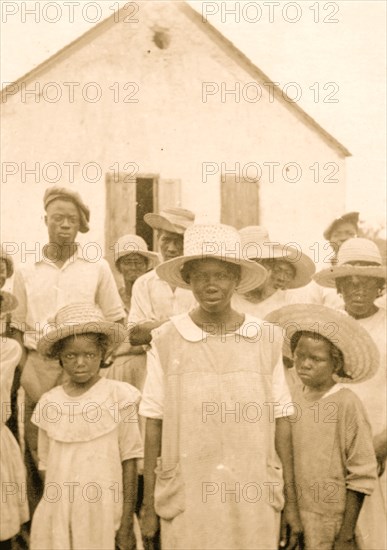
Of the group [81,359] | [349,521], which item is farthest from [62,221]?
[349,521]

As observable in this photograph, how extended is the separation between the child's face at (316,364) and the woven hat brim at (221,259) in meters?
0.43

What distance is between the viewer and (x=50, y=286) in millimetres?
4590

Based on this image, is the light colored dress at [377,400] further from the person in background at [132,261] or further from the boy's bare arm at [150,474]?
the person in background at [132,261]

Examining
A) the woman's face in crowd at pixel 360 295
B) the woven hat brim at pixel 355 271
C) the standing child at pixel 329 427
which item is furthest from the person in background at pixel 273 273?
the standing child at pixel 329 427

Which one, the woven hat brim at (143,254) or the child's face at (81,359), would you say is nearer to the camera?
the child's face at (81,359)

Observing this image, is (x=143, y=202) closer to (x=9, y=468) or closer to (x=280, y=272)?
(x=280, y=272)

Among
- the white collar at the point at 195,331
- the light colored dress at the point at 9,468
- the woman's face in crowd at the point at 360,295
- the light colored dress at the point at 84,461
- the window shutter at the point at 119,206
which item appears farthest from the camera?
the window shutter at the point at 119,206

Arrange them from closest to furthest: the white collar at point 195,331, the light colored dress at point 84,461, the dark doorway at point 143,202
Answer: the white collar at point 195,331 < the light colored dress at point 84,461 < the dark doorway at point 143,202

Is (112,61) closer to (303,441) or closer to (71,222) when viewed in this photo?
(71,222)

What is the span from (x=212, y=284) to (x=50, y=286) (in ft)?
5.80

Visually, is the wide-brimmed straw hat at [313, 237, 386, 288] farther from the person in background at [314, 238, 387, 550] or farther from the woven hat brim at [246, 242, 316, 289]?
the woven hat brim at [246, 242, 316, 289]

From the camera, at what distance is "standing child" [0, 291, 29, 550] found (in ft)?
12.4

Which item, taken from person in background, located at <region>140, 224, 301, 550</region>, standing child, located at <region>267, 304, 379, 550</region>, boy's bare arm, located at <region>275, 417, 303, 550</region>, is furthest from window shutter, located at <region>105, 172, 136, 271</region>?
boy's bare arm, located at <region>275, 417, 303, 550</region>

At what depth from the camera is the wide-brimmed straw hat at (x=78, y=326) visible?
3.65 m
